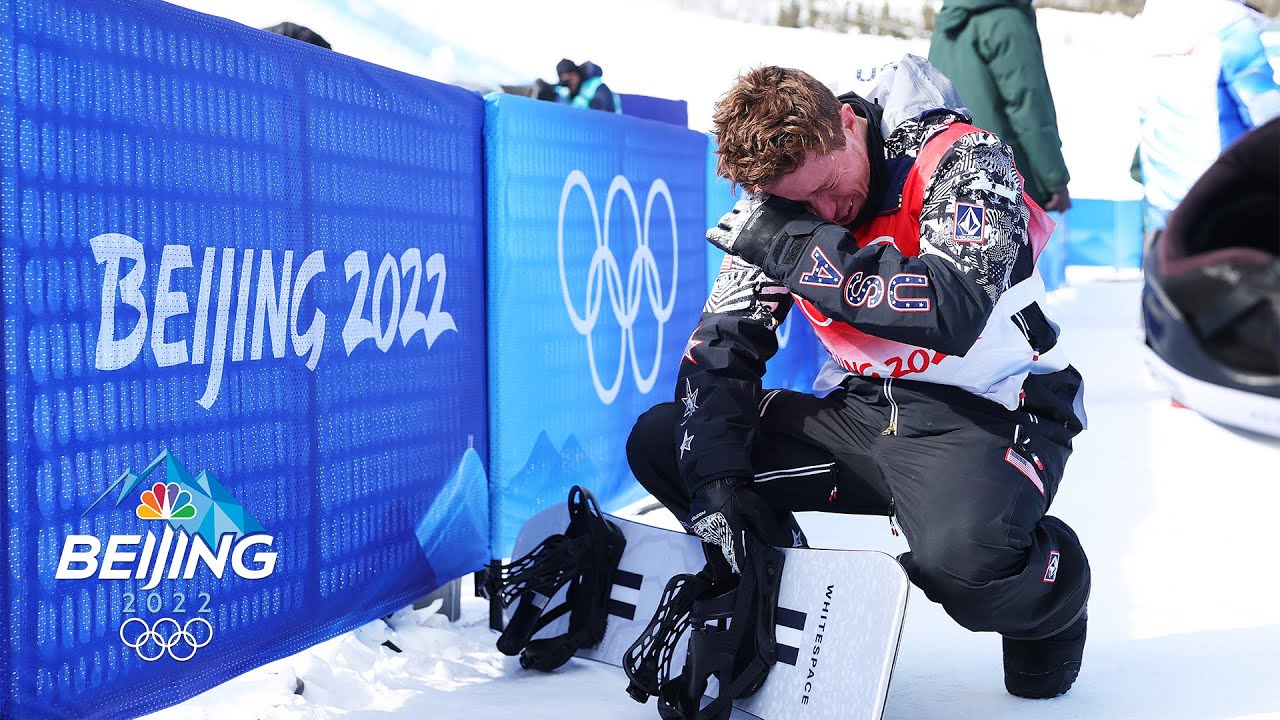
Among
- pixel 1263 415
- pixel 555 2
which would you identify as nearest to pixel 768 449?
pixel 1263 415

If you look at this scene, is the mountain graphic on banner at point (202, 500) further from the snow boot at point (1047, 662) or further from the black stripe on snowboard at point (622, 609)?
the snow boot at point (1047, 662)

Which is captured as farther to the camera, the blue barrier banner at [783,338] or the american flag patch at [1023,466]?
the blue barrier banner at [783,338]

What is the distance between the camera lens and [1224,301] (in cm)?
40

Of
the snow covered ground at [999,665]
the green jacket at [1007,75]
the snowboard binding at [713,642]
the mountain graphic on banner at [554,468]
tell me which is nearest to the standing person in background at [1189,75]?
the snow covered ground at [999,665]

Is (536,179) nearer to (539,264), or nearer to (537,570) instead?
(539,264)

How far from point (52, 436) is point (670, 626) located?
3.28 ft

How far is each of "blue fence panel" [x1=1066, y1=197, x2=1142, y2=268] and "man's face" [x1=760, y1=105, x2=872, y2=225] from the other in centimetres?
1392

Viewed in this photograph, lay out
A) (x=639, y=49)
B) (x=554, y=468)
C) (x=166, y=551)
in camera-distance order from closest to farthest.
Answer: (x=166, y=551)
(x=554, y=468)
(x=639, y=49)

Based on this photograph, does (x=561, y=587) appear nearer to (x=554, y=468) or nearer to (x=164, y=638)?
(x=554, y=468)

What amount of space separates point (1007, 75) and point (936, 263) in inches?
95.5

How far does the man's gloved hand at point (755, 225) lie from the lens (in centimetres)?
188

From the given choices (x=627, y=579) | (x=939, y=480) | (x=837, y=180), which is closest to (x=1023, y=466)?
(x=939, y=480)

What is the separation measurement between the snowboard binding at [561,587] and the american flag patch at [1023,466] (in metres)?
0.76

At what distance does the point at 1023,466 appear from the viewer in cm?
190
